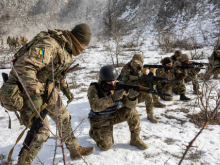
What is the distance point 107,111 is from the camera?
7.75 feet

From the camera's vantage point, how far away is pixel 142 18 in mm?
20344

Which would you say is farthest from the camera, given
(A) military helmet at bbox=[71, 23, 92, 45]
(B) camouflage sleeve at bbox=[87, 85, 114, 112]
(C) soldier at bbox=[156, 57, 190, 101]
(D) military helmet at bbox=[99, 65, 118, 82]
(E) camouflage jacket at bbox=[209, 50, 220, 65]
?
(E) camouflage jacket at bbox=[209, 50, 220, 65]

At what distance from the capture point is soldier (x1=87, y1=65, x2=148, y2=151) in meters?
2.06

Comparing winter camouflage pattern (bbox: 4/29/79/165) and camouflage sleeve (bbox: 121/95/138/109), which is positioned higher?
winter camouflage pattern (bbox: 4/29/79/165)

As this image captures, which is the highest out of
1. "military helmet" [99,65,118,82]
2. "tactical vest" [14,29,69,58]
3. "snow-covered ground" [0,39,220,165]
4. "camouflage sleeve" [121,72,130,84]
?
"tactical vest" [14,29,69,58]

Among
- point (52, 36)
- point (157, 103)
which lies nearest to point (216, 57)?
point (157, 103)

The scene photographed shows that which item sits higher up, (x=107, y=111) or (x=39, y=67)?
(x=39, y=67)

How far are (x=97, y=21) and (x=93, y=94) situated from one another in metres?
25.5

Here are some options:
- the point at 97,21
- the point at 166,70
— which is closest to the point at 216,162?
the point at 166,70

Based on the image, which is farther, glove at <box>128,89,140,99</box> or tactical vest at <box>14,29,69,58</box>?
glove at <box>128,89,140,99</box>

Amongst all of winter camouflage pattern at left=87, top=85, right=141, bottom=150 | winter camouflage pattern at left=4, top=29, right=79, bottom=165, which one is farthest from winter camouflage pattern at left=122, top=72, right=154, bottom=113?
winter camouflage pattern at left=4, top=29, right=79, bottom=165

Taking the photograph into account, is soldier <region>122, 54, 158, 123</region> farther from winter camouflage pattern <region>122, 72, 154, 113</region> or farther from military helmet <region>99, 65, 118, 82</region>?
military helmet <region>99, 65, 118, 82</region>

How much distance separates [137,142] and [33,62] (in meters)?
1.73

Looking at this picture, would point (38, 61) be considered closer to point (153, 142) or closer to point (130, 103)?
point (130, 103)
